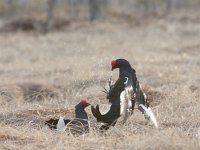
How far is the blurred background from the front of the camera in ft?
109

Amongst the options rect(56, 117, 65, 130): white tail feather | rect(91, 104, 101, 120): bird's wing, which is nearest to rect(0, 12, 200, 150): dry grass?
rect(56, 117, 65, 130): white tail feather

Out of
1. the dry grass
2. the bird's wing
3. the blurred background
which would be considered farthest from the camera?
the blurred background

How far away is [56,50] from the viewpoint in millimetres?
20984

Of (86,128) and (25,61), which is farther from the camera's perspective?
(25,61)

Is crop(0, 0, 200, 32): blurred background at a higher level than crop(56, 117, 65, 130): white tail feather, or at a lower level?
lower

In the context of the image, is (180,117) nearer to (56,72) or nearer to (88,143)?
(88,143)

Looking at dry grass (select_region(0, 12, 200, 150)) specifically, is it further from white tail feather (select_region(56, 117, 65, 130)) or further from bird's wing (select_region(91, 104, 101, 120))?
bird's wing (select_region(91, 104, 101, 120))

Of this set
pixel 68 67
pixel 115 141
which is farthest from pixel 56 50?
pixel 115 141

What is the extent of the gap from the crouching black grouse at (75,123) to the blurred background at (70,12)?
2356 cm

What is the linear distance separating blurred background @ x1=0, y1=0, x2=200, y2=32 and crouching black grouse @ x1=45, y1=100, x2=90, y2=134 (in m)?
23.6

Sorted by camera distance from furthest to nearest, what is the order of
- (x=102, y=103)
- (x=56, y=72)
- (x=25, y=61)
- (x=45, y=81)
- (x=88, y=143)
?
(x=25, y=61)
(x=56, y=72)
(x=45, y=81)
(x=102, y=103)
(x=88, y=143)

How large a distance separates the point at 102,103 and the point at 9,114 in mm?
1521

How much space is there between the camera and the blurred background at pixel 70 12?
33.2 meters

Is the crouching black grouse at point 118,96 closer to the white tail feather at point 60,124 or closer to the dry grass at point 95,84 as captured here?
the dry grass at point 95,84
